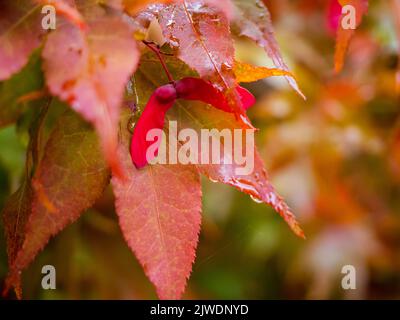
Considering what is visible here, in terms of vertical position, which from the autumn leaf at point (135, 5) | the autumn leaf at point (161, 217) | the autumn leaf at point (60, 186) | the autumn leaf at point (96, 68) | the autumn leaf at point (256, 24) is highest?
the autumn leaf at point (96, 68)

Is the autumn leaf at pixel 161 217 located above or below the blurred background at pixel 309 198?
above

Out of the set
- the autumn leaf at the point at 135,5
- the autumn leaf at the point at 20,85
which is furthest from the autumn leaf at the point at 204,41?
the autumn leaf at the point at 20,85

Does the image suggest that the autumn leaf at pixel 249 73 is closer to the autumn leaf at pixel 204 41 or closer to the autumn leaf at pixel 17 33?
the autumn leaf at pixel 204 41

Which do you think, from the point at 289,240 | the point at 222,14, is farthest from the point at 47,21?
the point at 289,240

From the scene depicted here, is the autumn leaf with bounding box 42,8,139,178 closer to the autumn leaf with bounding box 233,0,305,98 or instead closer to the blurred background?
the autumn leaf with bounding box 233,0,305,98

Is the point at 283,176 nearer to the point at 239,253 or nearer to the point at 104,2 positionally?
the point at 239,253

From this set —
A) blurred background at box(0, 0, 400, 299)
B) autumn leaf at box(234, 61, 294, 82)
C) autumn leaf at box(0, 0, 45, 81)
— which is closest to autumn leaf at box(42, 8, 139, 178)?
autumn leaf at box(0, 0, 45, 81)
